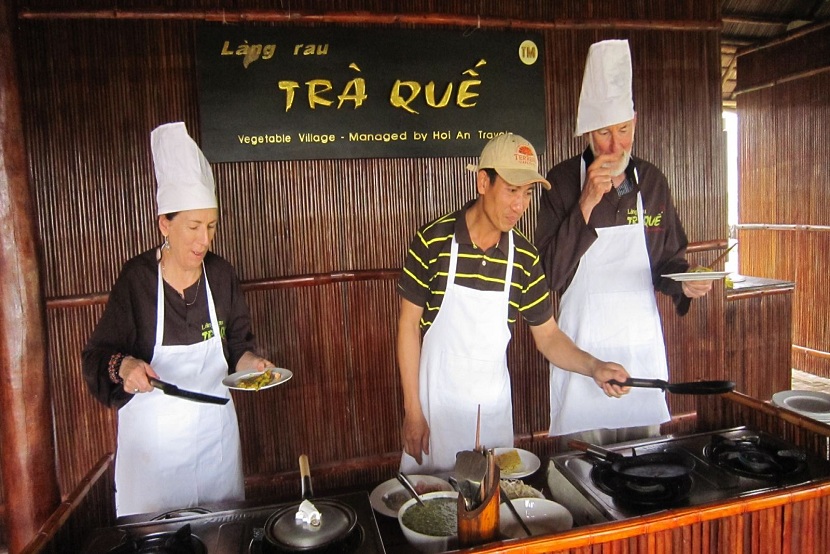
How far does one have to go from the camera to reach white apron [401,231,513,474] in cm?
229

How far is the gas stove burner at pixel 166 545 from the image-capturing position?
1316mm

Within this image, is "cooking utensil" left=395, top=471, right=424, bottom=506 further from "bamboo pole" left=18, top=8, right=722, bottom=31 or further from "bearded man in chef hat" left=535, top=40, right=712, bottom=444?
"bamboo pole" left=18, top=8, right=722, bottom=31

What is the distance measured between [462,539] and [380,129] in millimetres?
2409

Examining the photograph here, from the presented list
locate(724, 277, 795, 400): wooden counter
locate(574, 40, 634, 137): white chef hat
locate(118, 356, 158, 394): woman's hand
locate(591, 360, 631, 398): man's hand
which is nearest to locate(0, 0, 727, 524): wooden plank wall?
locate(724, 277, 795, 400): wooden counter

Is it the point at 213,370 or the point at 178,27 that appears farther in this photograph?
the point at 178,27

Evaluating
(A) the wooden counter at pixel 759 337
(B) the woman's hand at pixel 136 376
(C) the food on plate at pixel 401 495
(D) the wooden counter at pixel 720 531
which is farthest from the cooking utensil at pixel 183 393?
(A) the wooden counter at pixel 759 337

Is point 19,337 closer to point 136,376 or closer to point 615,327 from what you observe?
point 136,376

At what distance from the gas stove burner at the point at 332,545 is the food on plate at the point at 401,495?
0.90 ft

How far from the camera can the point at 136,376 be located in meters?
1.91

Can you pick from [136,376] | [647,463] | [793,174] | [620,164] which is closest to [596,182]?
[620,164]

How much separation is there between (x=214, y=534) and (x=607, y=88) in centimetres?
232

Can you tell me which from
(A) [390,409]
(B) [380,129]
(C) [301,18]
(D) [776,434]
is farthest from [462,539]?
(C) [301,18]

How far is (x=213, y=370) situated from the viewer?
2355mm

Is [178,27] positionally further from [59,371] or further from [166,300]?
[59,371]
